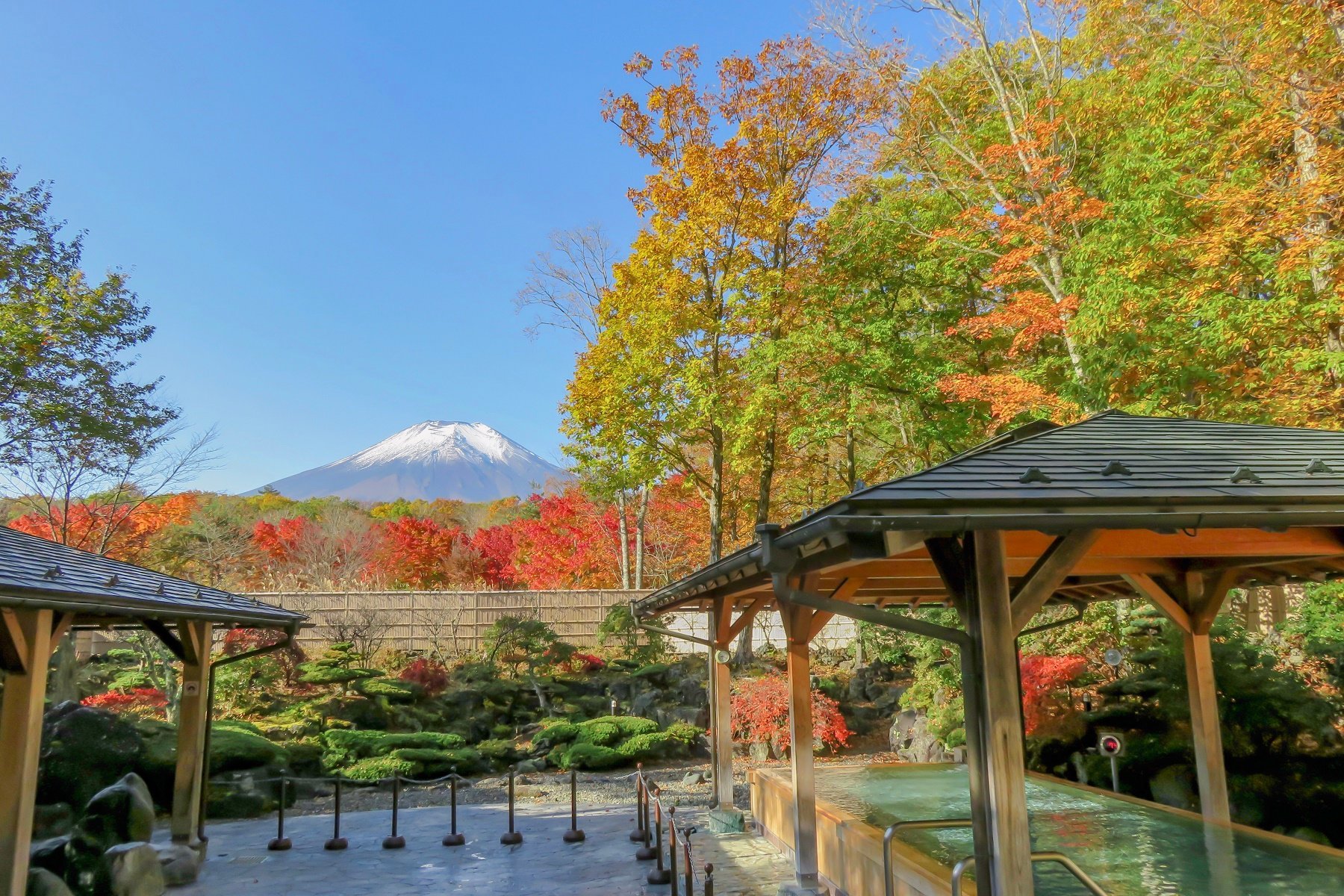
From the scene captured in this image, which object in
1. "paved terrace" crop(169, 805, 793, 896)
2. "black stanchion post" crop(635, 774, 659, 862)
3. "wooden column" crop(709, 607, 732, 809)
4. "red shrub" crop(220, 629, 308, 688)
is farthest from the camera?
"red shrub" crop(220, 629, 308, 688)

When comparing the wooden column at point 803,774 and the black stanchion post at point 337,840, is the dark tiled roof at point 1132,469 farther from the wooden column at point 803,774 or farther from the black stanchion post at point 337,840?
the black stanchion post at point 337,840

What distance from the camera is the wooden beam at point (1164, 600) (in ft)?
20.6

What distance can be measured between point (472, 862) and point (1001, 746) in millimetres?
6698

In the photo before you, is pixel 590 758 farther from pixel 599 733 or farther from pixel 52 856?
pixel 52 856

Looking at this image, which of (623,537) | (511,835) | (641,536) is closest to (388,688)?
(511,835)

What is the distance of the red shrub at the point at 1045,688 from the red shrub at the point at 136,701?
48.8ft

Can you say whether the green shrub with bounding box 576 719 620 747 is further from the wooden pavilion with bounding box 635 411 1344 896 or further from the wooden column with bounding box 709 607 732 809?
the wooden pavilion with bounding box 635 411 1344 896

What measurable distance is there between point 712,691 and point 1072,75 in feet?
49.9

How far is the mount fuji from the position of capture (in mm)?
118812

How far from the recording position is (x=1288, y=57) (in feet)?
32.1

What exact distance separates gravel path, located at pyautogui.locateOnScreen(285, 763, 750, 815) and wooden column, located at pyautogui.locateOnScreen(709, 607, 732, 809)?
1983mm

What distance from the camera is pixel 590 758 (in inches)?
586

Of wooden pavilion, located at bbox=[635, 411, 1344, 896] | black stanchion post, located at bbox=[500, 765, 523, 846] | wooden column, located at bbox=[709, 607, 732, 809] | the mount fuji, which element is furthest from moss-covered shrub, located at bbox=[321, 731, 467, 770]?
the mount fuji

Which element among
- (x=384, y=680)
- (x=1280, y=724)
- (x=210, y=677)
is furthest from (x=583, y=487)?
(x=1280, y=724)
